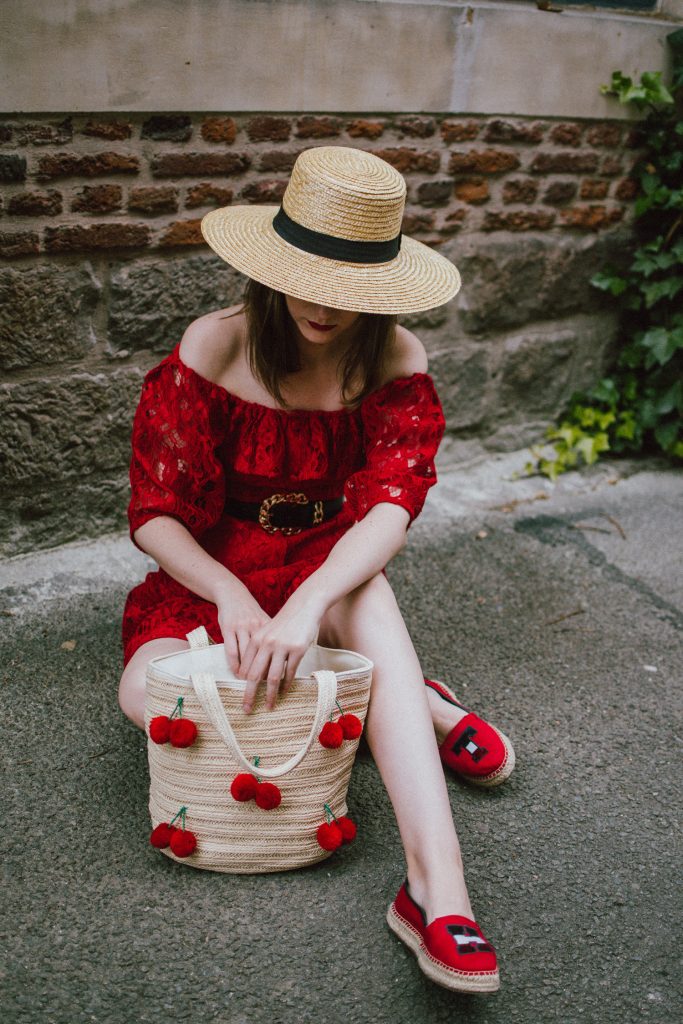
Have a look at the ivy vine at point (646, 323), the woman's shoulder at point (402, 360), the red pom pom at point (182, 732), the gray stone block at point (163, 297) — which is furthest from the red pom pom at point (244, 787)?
the ivy vine at point (646, 323)

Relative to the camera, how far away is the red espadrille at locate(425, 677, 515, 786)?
232 centimetres

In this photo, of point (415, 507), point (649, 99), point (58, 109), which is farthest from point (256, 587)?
point (649, 99)

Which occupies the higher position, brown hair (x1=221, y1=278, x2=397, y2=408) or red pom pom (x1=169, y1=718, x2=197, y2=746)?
brown hair (x1=221, y1=278, x2=397, y2=408)

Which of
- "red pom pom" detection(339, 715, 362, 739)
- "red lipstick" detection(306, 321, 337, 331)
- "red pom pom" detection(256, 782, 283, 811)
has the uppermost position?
"red lipstick" detection(306, 321, 337, 331)

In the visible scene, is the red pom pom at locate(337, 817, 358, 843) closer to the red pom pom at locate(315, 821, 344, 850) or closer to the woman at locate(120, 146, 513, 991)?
the red pom pom at locate(315, 821, 344, 850)

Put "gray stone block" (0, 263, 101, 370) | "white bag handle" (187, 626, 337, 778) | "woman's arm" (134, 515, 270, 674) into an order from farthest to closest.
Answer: "gray stone block" (0, 263, 101, 370), "woman's arm" (134, 515, 270, 674), "white bag handle" (187, 626, 337, 778)

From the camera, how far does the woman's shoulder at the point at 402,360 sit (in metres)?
2.30

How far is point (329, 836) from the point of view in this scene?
1977mm

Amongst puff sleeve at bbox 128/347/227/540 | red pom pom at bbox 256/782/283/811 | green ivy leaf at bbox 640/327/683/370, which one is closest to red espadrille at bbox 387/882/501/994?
red pom pom at bbox 256/782/283/811

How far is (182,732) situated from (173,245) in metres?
1.68

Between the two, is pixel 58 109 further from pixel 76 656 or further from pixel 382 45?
pixel 76 656

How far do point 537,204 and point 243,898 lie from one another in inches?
110

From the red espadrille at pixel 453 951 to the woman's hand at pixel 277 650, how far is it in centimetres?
48

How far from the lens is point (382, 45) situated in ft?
10.4
